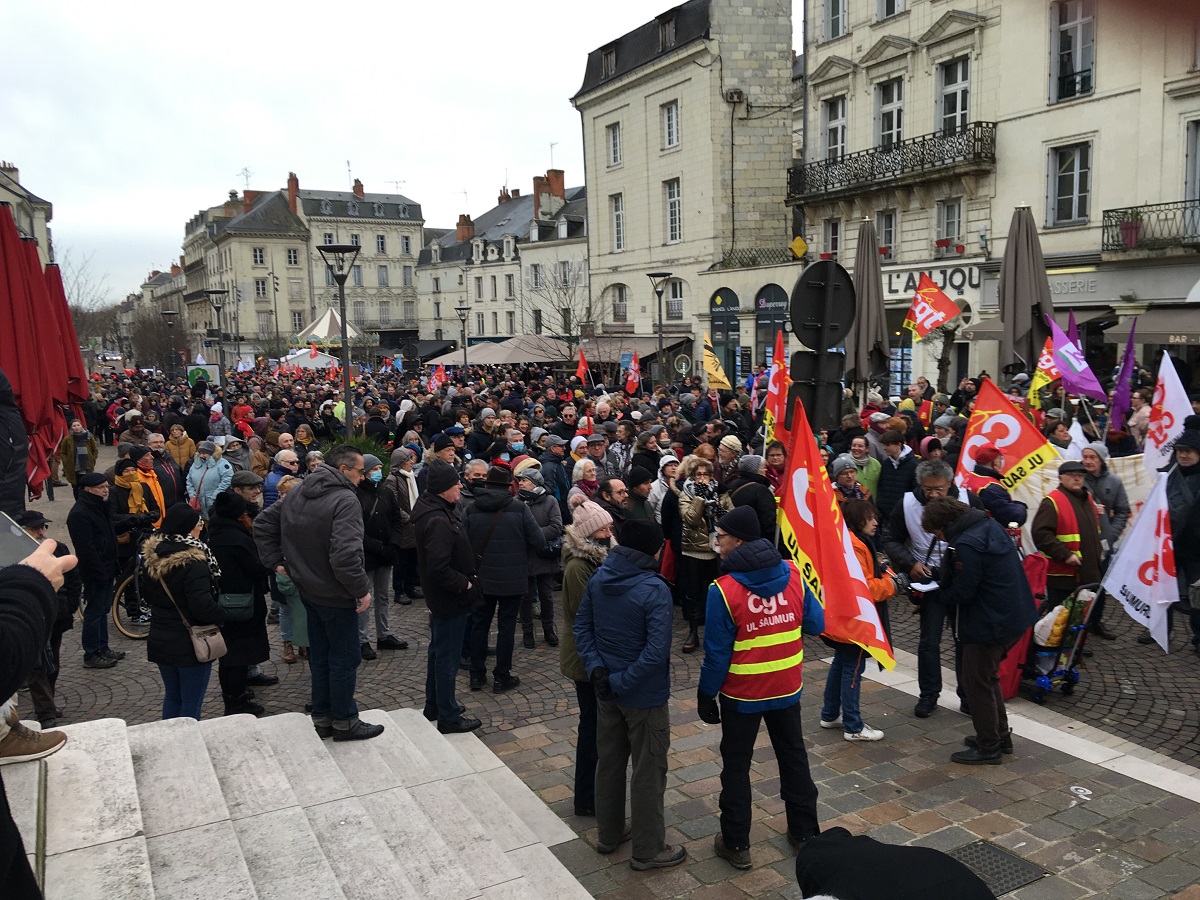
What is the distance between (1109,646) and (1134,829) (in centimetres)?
337

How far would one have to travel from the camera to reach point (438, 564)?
6.35m

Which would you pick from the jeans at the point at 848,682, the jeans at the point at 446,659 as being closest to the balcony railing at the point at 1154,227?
the jeans at the point at 848,682

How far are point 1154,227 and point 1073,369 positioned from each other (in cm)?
1140

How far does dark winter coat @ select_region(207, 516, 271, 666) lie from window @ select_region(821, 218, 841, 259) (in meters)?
25.2

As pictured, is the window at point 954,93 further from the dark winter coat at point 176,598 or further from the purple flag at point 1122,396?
the dark winter coat at point 176,598

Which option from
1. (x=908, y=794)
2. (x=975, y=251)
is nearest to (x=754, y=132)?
(x=975, y=251)

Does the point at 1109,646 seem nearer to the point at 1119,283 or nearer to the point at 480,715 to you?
the point at 480,715

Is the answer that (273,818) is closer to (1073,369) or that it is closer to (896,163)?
(1073,369)

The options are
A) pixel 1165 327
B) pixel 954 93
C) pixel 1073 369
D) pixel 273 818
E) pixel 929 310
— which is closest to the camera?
pixel 273 818

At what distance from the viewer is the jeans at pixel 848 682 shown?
6.21m

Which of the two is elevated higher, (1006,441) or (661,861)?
(1006,441)

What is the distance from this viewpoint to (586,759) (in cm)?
542

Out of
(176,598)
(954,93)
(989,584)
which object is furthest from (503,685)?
(954,93)

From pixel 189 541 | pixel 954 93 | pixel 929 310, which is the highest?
pixel 954 93
